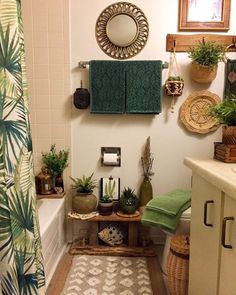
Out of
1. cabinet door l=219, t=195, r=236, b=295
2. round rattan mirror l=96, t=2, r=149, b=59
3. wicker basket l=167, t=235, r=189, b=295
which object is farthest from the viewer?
round rattan mirror l=96, t=2, r=149, b=59

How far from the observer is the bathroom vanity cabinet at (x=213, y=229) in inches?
37.9

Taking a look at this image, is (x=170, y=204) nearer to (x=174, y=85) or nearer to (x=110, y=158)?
(x=110, y=158)

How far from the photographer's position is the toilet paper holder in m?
2.42

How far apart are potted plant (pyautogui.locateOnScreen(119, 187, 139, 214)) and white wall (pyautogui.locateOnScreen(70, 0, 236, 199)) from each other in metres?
0.12

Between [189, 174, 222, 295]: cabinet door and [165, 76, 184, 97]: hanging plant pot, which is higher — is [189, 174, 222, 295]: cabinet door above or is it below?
below

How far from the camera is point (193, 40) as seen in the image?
7.70ft

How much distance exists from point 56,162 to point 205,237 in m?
1.48

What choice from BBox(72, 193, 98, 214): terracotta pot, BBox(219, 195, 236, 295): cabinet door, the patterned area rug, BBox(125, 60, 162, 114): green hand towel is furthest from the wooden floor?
BBox(125, 60, 162, 114): green hand towel

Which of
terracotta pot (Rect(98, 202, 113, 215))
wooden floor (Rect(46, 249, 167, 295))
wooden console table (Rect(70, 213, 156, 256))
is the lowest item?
wooden floor (Rect(46, 249, 167, 295))

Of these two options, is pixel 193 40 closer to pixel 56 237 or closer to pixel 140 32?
pixel 140 32

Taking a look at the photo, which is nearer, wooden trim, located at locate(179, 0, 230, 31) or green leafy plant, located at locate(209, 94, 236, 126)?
green leafy plant, located at locate(209, 94, 236, 126)

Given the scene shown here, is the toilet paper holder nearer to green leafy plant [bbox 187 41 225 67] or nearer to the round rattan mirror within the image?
the round rattan mirror

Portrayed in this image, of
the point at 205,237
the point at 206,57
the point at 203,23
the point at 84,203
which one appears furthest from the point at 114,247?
the point at 203,23

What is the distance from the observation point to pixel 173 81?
91.0 inches
